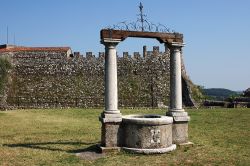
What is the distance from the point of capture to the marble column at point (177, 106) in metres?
13.3

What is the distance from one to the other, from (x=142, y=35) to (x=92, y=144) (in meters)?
4.21

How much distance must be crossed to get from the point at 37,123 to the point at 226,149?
38.2ft

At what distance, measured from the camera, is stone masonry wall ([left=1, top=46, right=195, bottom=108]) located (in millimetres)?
36594

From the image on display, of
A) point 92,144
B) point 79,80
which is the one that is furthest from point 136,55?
point 92,144

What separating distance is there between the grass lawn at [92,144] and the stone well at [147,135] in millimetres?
327

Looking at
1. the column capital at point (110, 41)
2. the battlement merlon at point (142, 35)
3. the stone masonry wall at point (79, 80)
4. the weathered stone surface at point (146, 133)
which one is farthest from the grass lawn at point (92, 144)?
the stone masonry wall at point (79, 80)

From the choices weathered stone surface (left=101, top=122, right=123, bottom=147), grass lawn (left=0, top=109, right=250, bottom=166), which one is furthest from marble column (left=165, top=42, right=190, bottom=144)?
weathered stone surface (left=101, top=122, right=123, bottom=147)

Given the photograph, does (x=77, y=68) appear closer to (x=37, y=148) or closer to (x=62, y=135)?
(x=62, y=135)

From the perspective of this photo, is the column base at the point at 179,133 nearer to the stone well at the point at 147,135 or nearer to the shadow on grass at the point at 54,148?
the stone well at the point at 147,135

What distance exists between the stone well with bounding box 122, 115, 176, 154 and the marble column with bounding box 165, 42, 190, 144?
908 millimetres

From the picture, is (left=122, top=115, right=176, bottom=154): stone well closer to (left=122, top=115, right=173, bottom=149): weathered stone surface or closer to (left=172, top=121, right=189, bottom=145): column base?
(left=122, top=115, right=173, bottom=149): weathered stone surface

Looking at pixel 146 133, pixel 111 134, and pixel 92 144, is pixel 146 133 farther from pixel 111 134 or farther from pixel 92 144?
pixel 92 144

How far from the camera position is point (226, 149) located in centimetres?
1285

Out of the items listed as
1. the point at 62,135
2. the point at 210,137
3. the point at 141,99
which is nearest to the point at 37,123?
the point at 62,135
